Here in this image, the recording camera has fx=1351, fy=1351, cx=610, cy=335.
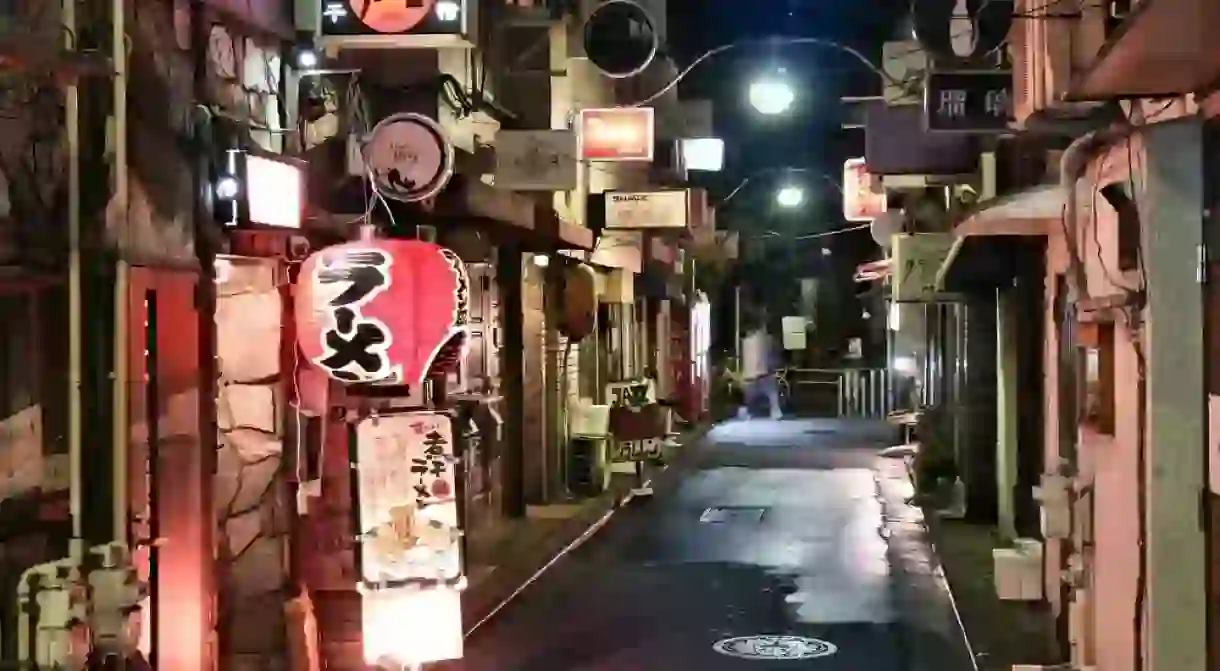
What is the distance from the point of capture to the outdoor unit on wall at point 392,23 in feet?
43.0

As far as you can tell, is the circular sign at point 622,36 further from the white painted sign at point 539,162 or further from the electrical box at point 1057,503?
the electrical box at point 1057,503

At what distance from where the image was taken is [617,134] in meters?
24.0

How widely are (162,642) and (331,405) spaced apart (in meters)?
2.85

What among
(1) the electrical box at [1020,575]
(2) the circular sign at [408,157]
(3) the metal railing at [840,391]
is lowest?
(1) the electrical box at [1020,575]

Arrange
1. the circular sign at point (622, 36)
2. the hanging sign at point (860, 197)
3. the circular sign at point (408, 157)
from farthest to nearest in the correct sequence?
1. the hanging sign at point (860, 197)
2. the circular sign at point (622, 36)
3. the circular sign at point (408, 157)

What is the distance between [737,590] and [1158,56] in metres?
11.9

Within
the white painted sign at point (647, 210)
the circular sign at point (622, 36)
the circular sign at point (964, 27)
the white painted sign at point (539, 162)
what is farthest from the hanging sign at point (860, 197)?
the circular sign at point (964, 27)

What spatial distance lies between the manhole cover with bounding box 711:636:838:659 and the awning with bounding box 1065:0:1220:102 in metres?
7.45

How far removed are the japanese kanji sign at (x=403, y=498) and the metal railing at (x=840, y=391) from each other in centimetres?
4291

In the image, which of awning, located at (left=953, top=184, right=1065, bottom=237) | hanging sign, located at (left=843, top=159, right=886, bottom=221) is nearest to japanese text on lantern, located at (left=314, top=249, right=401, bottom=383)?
awning, located at (left=953, top=184, right=1065, bottom=237)

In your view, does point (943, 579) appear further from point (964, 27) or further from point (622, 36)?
point (622, 36)

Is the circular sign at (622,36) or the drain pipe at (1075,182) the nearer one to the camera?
the drain pipe at (1075,182)

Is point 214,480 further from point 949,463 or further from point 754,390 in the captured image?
point 754,390

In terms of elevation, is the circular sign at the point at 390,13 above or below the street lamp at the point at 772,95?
below
